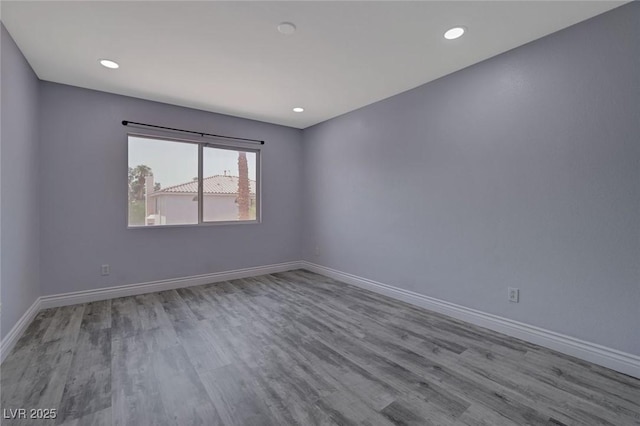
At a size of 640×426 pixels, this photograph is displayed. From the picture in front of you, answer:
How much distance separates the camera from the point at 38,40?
2.35 m

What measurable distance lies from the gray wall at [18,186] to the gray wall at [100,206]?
0.15 meters

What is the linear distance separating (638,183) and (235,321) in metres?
3.38

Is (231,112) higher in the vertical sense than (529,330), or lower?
higher

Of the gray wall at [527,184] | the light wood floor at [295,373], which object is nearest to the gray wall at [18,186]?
the light wood floor at [295,373]

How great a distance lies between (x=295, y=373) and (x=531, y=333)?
2.00 meters

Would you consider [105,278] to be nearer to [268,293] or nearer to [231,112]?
[268,293]

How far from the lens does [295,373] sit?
1959mm

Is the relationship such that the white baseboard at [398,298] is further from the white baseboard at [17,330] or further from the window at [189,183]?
the window at [189,183]

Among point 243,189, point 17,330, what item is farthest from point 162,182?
point 17,330

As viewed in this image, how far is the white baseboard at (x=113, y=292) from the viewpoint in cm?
236

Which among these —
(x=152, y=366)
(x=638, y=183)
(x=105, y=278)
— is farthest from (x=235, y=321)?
(x=638, y=183)

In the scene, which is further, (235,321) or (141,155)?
(141,155)

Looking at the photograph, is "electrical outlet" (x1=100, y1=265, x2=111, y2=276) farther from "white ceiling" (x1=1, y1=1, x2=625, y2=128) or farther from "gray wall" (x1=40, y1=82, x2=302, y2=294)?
"white ceiling" (x1=1, y1=1, x2=625, y2=128)

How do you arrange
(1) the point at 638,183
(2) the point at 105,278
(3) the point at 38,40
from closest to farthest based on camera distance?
(1) the point at 638,183
(3) the point at 38,40
(2) the point at 105,278
